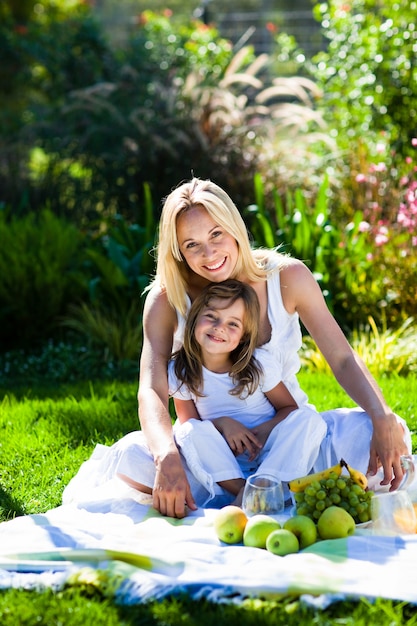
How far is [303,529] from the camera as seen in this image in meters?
2.93

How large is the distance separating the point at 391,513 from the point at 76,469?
1.60 m

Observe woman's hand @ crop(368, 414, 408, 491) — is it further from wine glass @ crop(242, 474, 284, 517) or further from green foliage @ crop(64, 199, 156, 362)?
green foliage @ crop(64, 199, 156, 362)

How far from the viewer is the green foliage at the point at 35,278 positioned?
625 centimetres

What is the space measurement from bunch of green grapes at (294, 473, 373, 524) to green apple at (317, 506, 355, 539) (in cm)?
6

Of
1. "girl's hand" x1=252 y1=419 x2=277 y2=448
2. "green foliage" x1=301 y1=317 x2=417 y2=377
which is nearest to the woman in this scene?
"girl's hand" x1=252 y1=419 x2=277 y2=448

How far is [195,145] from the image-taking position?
25.2 ft

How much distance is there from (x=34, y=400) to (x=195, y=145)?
3438 mm

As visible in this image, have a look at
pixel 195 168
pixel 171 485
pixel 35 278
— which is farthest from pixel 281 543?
pixel 195 168

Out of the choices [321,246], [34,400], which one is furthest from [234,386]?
[321,246]

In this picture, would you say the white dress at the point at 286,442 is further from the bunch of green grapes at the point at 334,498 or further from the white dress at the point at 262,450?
the bunch of green grapes at the point at 334,498

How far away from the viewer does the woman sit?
3.29 m

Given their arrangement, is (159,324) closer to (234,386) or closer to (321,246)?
(234,386)

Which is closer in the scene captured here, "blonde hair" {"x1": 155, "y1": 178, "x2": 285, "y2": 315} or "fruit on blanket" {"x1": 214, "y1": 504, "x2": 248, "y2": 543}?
"fruit on blanket" {"x1": 214, "y1": 504, "x2": 248, "y2": 543}

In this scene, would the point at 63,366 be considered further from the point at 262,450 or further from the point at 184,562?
the point at 184,562
